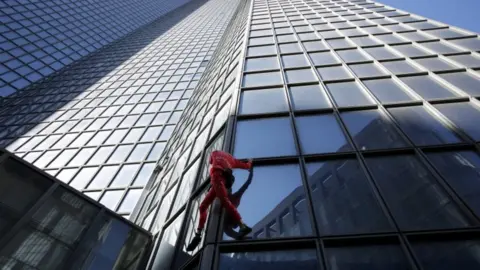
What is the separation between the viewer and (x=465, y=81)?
35.2ft

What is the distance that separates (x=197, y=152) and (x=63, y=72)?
39.9m

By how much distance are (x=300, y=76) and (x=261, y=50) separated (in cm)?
414

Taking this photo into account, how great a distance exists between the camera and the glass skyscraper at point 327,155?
552cm

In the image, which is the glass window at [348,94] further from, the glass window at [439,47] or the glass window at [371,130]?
the glass window at [439,47]

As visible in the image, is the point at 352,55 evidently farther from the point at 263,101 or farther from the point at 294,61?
the point at 263,101

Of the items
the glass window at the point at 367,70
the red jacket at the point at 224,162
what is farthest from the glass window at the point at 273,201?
the glass window at the point at 367,70

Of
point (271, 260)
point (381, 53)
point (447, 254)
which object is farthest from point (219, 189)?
point (381, 53)

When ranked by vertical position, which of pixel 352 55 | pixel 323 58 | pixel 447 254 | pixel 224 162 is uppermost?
pixel 352 55

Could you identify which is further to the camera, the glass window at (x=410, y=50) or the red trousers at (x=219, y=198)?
the glass window at (x=410, y=50)

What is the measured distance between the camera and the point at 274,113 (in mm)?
9734

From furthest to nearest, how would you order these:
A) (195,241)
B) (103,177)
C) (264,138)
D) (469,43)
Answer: (103,177)
(469,43)
(264,138)
(195,241)

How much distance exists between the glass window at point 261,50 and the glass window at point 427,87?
6233 millimetres

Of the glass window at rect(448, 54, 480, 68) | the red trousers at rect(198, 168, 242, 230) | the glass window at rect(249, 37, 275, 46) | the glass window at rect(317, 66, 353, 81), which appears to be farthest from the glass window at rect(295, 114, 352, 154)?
the glass window at rect(249, 37, 275, 46)

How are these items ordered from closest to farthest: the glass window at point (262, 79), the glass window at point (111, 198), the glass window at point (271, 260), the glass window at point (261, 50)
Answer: the glass window at point (271, 260), the glass window at point (262, 79), the glass window at point (111, 198), the glass window at point (261, 50)
